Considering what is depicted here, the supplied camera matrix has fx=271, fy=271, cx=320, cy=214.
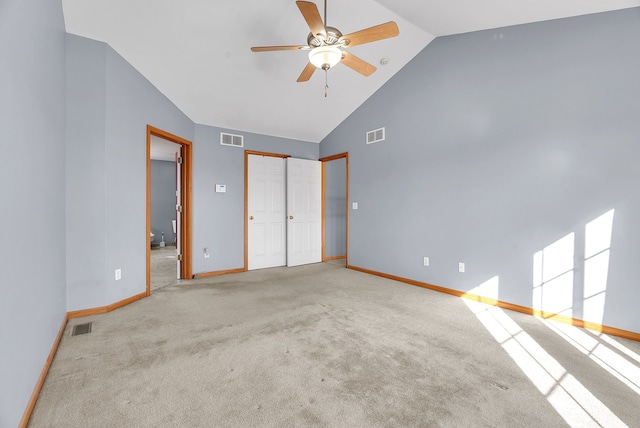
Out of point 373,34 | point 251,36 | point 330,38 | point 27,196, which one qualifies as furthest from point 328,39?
point 27,196

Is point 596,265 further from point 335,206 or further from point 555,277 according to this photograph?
point 335,206

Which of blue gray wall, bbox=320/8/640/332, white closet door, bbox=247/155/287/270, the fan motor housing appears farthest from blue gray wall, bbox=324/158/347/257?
the fan motor housing

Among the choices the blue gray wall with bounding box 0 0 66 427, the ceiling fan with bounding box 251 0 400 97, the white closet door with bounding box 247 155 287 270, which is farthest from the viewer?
the white closet door with bounding box 247 155 287 270

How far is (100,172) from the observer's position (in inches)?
115

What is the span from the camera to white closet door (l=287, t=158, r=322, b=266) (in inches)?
213

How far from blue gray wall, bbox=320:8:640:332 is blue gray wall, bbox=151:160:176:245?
Result: 6.90 metres

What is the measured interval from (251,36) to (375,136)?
240 centimetres

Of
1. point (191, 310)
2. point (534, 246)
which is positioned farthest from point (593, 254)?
point (191, 310)

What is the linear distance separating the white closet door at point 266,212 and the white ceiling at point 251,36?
1.01 m

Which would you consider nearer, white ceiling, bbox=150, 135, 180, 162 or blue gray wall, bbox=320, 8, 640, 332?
blue gray wall, bbox=320, 8, 640, 332

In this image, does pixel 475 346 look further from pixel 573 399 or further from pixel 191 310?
pixel 191 310

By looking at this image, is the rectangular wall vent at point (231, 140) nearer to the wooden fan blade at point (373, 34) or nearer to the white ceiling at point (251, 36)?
the white ceiling at point (251, 36)

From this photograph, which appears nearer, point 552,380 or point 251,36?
point 552,380

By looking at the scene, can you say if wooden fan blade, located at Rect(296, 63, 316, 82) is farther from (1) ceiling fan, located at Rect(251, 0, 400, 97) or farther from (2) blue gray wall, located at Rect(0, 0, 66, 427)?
(2) blue gray wall, located at Rect(0, 0, 66, 427)
